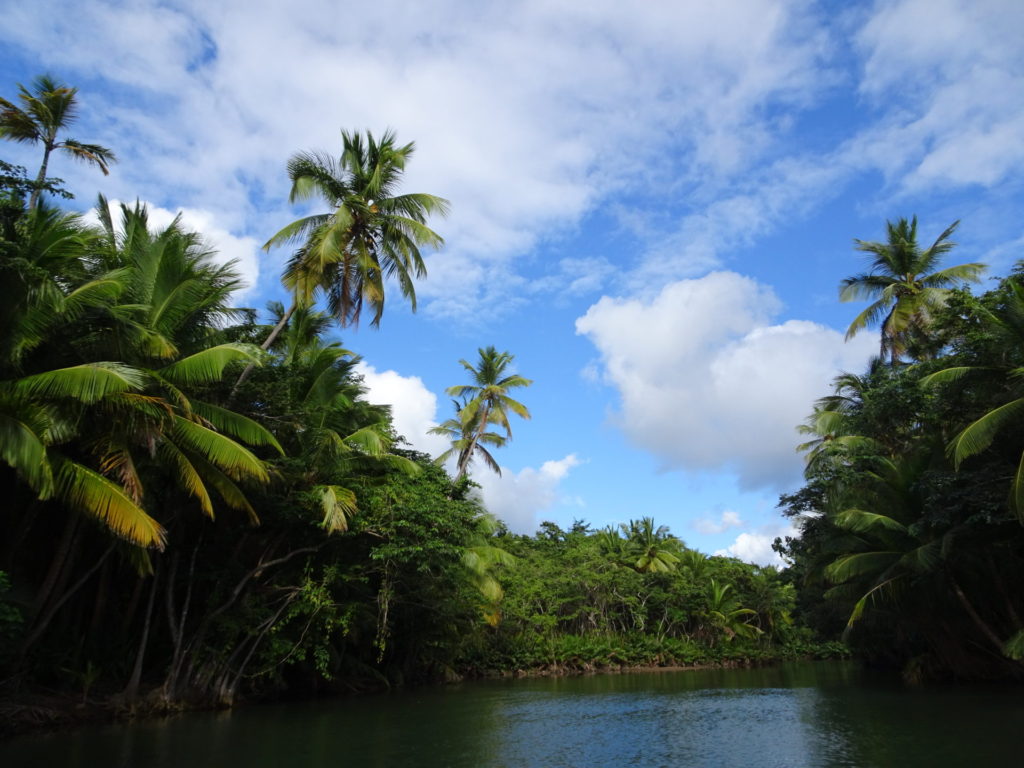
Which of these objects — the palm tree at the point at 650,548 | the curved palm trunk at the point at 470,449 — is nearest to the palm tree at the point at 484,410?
the curved palm trunk at the point at 470,449

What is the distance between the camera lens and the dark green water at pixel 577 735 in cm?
954

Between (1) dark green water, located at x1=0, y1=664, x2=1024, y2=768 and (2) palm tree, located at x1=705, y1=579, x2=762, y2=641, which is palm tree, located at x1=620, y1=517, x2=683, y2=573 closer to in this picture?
(2) palm tree, located at x1=705, y1=579, x2=762, y2=641

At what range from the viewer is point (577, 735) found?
12508 mm

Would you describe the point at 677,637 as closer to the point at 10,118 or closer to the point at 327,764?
the point at 327,764

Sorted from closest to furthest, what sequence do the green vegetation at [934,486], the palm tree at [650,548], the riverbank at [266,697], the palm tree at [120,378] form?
the palm tree at [120,378] → the riverbank at [266,697] → the green vegetation at [934,486] → the palm tree at [650,548]

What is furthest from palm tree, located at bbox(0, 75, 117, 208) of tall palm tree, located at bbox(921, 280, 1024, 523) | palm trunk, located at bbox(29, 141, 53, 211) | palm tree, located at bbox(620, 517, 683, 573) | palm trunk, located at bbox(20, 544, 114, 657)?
palm tree, located at bbox(620, 517, 683, 573)

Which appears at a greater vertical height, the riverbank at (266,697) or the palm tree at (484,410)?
the palm tree at (484,410)

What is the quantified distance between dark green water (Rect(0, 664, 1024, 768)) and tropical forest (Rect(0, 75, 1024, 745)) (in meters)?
→ 1.59

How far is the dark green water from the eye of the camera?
954 cm

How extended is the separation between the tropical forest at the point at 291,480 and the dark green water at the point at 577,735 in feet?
5.22

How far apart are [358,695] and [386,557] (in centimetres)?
686

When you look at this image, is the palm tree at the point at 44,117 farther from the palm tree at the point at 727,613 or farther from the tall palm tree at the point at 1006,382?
the palm tree at the point at 727,613

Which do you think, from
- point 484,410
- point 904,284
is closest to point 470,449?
point 484,410

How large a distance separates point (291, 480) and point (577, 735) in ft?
25.3
